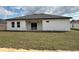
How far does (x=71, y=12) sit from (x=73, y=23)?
49cm

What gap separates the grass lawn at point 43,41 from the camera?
416 inches

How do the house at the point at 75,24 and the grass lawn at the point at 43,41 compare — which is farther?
the grass lawn at the point at 43,41

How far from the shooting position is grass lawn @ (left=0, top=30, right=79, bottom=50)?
1056 cm

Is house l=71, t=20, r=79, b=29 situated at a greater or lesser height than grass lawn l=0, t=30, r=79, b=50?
greater

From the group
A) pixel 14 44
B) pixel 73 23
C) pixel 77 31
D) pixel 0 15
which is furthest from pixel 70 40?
pixel 0 15

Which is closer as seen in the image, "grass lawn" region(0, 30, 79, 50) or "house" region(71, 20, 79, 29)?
"house" region(71, 20, 79, 29)

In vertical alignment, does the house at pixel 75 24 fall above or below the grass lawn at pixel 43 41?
above

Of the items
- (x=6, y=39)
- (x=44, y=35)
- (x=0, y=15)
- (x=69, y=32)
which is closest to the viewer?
(x=0, y=15)

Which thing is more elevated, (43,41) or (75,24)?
(75,24)

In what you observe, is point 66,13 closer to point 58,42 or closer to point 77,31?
point 77,31

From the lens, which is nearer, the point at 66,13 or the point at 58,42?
the point at 66,13

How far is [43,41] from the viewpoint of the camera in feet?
37.0

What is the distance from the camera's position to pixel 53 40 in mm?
11906

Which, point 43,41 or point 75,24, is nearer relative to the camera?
point 75,24
